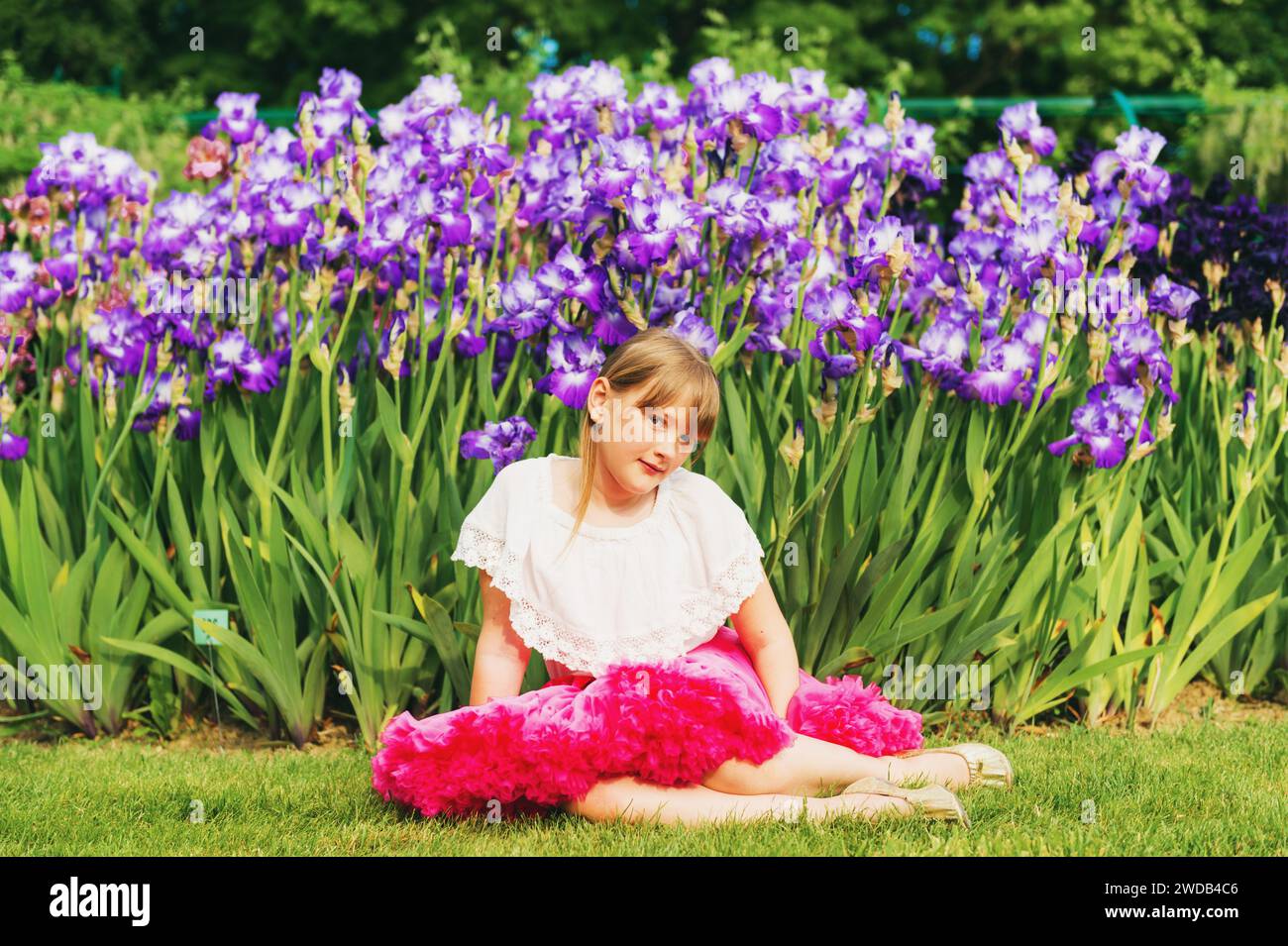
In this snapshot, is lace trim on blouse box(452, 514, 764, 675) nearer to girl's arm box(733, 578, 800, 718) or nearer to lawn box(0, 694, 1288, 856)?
girl's arm box(733, 578, 800, 718)

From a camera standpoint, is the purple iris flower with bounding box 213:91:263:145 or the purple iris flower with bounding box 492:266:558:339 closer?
the purple iris flower with bounding box 492:266:558:339

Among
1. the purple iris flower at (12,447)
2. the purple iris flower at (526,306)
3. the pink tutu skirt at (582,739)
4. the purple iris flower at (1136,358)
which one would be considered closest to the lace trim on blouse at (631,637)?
the pink tutu skirt at (582,739)

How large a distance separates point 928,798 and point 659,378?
1119mm

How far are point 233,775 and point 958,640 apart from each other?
198 centimetres

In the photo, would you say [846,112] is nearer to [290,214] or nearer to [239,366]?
[290,214]

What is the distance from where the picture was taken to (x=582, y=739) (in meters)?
3.21

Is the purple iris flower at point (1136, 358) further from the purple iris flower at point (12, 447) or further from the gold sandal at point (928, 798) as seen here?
the purple iris flower at point (12, 447)

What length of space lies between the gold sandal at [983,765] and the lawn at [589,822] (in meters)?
0.04

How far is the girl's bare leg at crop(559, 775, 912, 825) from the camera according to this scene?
10.5ft

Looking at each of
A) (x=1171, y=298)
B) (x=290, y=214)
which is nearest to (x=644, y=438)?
(x=290, y=214)

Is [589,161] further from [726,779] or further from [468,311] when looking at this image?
[726,779]

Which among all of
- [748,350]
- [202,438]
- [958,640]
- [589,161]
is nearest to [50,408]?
[202,438]

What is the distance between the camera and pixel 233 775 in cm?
375

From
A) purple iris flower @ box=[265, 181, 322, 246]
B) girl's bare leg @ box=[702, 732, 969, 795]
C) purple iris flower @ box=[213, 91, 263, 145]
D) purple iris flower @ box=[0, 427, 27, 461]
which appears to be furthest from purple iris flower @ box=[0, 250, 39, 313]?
girl's bare leg @ box=[702, 732, 969, 795]
